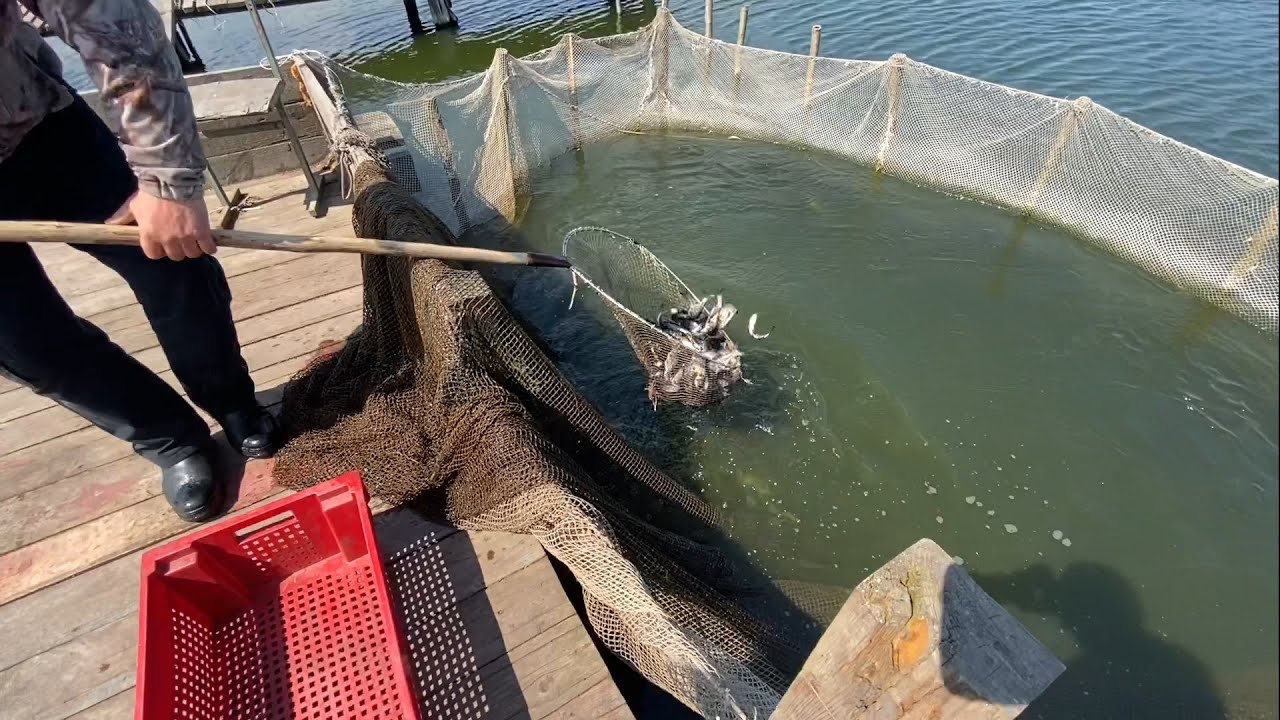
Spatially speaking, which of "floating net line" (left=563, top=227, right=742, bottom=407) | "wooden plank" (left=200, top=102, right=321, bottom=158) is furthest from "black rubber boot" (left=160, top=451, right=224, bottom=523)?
"wooden plank" (left=200, top=102, right=321, bottom=158)

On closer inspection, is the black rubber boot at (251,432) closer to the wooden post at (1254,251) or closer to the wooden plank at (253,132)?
the wooden plank at (253,132)

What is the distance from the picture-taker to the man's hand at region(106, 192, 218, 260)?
2.01 m

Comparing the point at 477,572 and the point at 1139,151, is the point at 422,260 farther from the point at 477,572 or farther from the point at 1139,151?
the point at 1139,151

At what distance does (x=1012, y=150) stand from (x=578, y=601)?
22.4 feet

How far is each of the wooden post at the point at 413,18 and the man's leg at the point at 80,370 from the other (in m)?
17.3

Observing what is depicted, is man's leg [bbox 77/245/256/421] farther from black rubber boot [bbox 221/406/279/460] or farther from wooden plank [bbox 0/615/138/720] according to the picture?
wooden plank [bbox 0/615/138/720]

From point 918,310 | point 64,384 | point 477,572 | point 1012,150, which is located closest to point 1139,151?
point 1012,150

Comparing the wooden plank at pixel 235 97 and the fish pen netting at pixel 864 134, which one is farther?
the fish pen netting at pixel 864 134

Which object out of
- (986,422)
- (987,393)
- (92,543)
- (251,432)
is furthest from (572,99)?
(92,543)

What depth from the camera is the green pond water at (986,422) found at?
3822 mm

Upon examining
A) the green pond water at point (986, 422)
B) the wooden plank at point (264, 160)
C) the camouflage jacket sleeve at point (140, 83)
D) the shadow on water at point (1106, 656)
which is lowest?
the shadow on water at point (1106, 656)

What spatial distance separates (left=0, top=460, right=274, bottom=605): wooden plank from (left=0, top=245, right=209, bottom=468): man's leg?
0.29 meters

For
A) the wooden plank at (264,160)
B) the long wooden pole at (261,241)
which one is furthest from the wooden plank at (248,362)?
the wooden plank at (264,160)

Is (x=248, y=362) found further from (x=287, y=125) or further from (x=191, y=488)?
(x=287, y=125)
